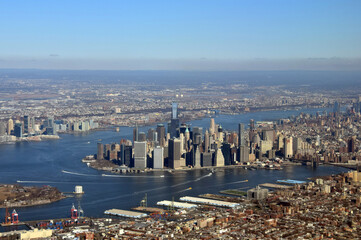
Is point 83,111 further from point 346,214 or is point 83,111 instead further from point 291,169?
point 346,214

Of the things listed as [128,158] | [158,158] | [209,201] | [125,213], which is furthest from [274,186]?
[128,158]

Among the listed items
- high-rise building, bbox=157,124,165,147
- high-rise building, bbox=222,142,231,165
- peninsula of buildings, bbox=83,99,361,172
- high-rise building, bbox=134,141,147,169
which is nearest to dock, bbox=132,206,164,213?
peninsula of buildings, bbox=83,99,361,172

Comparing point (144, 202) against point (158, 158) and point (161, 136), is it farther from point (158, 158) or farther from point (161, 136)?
point (161, 136)

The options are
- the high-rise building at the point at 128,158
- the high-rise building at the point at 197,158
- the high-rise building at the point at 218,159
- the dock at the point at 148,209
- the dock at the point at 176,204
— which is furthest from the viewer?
the high-rise building at the point at 218,159

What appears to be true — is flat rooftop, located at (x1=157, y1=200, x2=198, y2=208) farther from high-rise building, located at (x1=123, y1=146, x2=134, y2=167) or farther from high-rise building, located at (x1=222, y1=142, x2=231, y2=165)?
high-rise building, located at (x1=222, y1=142, x2=231, y2=165)

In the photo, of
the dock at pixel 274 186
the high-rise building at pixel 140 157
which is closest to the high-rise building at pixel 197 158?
the high-rise building at pixel 140 157

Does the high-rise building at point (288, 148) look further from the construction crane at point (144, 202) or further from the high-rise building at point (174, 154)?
the construction crane at point (144, 202)

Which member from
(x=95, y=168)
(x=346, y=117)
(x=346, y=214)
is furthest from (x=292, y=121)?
(x=346, y=214)
